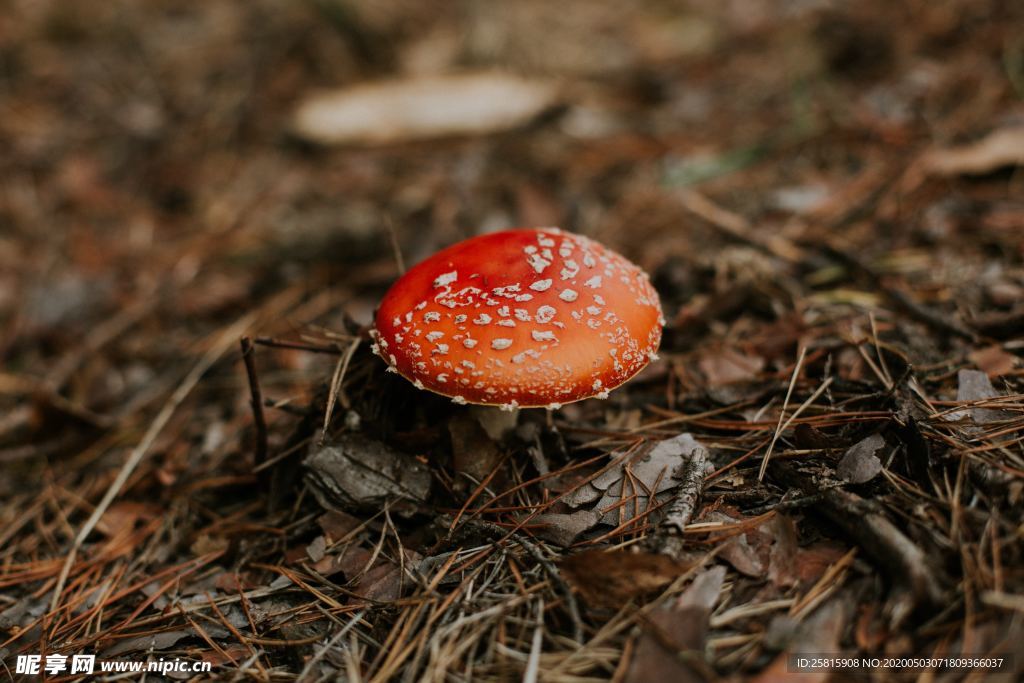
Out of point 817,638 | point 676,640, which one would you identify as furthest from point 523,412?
point 817,638

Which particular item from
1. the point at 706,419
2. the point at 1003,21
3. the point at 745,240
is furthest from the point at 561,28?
the point at 706,419

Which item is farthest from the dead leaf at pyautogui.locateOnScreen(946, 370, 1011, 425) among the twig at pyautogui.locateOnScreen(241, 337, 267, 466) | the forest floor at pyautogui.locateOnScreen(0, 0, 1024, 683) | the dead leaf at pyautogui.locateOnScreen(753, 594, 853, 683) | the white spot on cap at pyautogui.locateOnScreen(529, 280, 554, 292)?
the twig at pyautogui.locateOnScreen(241, 337, 267, 466)

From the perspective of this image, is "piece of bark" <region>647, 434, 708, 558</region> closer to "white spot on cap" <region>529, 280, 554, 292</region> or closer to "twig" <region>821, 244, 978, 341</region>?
"white spot on cap" <region>529, 280, 554, 292</region>

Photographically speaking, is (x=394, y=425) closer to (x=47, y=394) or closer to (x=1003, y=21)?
(x=47, y=394)

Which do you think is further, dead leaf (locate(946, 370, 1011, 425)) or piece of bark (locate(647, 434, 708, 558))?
dead leaf (locate(946, 370, 1011, 425))

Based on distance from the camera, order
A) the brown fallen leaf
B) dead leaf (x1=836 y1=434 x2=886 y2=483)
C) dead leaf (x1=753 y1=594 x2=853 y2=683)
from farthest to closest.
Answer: dead leaf (x1=836 y1=434 x2=886 y2=483) < the brown fallen leaf < dead leaf (x1=753 y1=594 x2=853 y2=683)

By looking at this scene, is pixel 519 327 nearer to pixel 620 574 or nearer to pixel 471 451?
pixel 471 451

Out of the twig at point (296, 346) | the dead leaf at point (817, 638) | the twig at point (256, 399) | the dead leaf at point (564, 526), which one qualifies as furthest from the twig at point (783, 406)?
the twig at point (256, 399)

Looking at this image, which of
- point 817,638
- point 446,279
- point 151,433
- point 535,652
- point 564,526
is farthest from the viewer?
point 151,433
